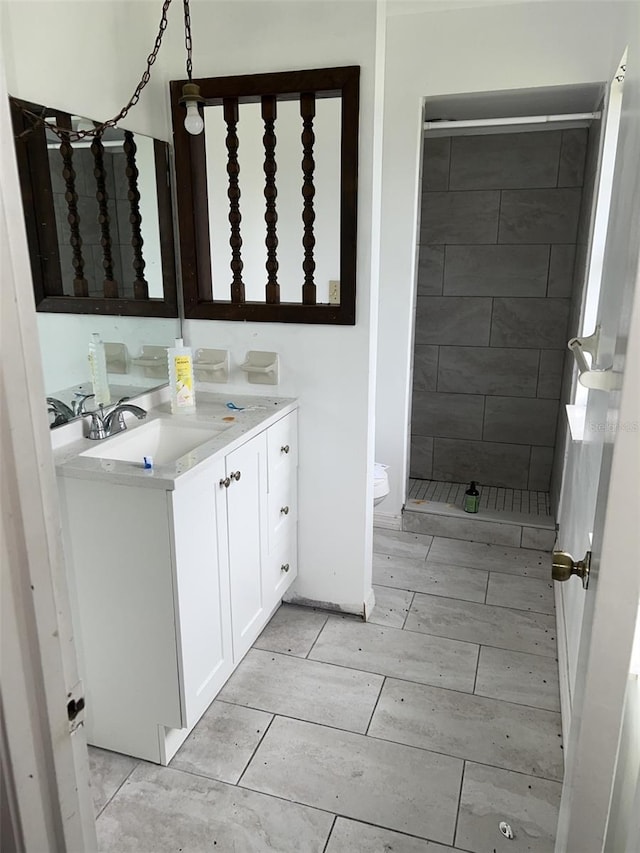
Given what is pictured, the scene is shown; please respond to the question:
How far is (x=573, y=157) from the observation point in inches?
130

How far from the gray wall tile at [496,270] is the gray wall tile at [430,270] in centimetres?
4

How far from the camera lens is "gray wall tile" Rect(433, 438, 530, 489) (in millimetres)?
3807

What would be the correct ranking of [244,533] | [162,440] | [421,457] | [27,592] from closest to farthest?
[27,592]
[244,533]
[162,440]
[421,457]

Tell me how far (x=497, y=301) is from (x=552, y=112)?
3.23 feet

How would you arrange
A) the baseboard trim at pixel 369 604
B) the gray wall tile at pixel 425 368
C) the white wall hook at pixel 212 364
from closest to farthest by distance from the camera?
the white wall hook at pixel 212 364
the baseboard trim at pixel 369 604
the gray wall tile at pixel 425 368

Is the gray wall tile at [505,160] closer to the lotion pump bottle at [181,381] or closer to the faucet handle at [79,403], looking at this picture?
the lotion pump bottle at [181,381]

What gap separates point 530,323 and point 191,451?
2.41 meters

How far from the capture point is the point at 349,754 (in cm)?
187

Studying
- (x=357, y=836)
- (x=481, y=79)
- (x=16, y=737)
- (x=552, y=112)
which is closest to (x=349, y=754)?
(x=357, y=836)

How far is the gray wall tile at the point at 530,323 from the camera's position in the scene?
3.51 metres

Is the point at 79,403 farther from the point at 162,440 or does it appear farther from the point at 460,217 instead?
the point at 460,217

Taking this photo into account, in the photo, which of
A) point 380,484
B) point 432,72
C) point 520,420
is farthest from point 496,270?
point 380,484

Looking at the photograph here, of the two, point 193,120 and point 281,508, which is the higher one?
point 193,120

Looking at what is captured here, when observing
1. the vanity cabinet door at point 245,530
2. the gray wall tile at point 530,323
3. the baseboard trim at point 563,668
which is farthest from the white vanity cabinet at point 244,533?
the gray wall tile at point 530,323
